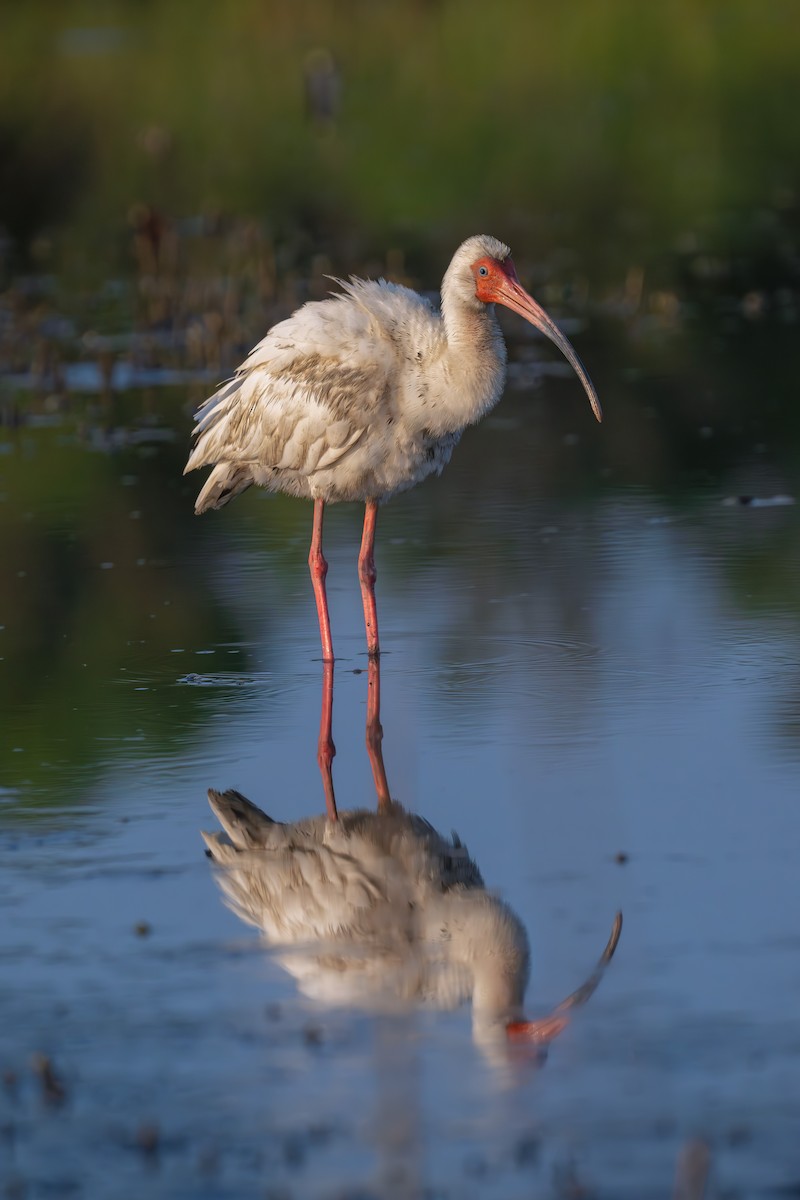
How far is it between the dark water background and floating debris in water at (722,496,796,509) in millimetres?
48

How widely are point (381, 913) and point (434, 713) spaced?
2.01 metres

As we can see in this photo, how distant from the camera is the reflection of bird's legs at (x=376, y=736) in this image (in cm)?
725

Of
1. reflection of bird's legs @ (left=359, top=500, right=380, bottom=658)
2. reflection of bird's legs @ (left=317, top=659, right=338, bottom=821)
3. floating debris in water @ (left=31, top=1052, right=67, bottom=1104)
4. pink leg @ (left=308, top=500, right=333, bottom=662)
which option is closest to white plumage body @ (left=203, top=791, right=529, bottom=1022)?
reflection of bird's legs @ (left=317, top=659, right=338, bottom=821)

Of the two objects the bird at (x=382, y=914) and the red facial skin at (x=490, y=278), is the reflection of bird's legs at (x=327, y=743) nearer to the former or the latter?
the bird at (x=382, y=914)

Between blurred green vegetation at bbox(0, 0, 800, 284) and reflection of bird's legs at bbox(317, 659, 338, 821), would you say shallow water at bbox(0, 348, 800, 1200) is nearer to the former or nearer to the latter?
reflection of bird's legs at bbox(317, 659, 338, 821)

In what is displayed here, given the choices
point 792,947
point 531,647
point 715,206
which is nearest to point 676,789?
point 792,947

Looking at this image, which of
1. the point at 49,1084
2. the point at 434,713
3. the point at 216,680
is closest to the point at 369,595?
the point at 216,680

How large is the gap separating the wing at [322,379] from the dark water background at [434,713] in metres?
0.76

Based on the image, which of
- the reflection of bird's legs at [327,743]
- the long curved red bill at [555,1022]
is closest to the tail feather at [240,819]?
the reflection of bird's legs at [327,743]

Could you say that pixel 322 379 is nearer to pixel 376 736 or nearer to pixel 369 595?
pixel 369 595

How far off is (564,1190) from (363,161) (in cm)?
2318

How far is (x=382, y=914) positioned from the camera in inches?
239

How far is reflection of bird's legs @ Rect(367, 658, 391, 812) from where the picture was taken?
7250 mm

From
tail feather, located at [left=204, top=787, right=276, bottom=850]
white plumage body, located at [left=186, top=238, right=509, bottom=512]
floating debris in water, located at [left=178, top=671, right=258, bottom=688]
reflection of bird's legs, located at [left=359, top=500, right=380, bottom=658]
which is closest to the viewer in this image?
tail feather, located at [left=204, top=787, right=276, bottom=850]
